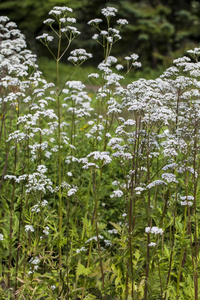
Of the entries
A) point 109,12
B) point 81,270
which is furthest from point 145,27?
point 81,270

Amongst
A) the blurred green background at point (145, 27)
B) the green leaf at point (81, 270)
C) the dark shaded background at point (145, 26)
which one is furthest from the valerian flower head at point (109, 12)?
the blurred green background at point (145, 27)

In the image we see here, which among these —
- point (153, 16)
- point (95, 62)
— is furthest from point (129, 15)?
point (95, 62)

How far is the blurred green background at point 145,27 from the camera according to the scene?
17.9 m

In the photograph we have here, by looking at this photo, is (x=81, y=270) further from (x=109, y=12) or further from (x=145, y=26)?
(x=145, y=26)

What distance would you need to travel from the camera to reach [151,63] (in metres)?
21.5

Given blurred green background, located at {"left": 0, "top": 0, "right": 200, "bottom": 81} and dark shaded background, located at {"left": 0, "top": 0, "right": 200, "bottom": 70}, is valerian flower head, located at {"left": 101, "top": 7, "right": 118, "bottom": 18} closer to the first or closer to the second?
dark shaded background, located at {"left": 0, "top": 0, "right": 200, "bottom": 70}

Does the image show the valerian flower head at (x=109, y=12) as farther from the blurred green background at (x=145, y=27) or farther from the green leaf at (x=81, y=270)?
the blurred green background at (x=145, y=27)

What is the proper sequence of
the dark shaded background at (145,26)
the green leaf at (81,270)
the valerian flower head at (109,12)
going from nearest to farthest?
the green leaf at (81,270) → the valerian flower head at (109,12) → the dark shaded background at (145,26)

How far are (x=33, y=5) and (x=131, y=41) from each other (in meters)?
6.39

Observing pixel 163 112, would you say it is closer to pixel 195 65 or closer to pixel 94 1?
pixel 195 65

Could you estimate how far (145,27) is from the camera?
19219mm

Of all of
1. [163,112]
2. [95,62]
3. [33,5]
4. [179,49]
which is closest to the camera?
[163,112]

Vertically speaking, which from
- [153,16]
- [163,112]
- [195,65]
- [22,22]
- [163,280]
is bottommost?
[163,280]

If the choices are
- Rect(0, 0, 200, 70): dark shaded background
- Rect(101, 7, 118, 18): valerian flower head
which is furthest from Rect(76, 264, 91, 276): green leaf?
Rect(0, 0, 200, 70): dark shaded background
